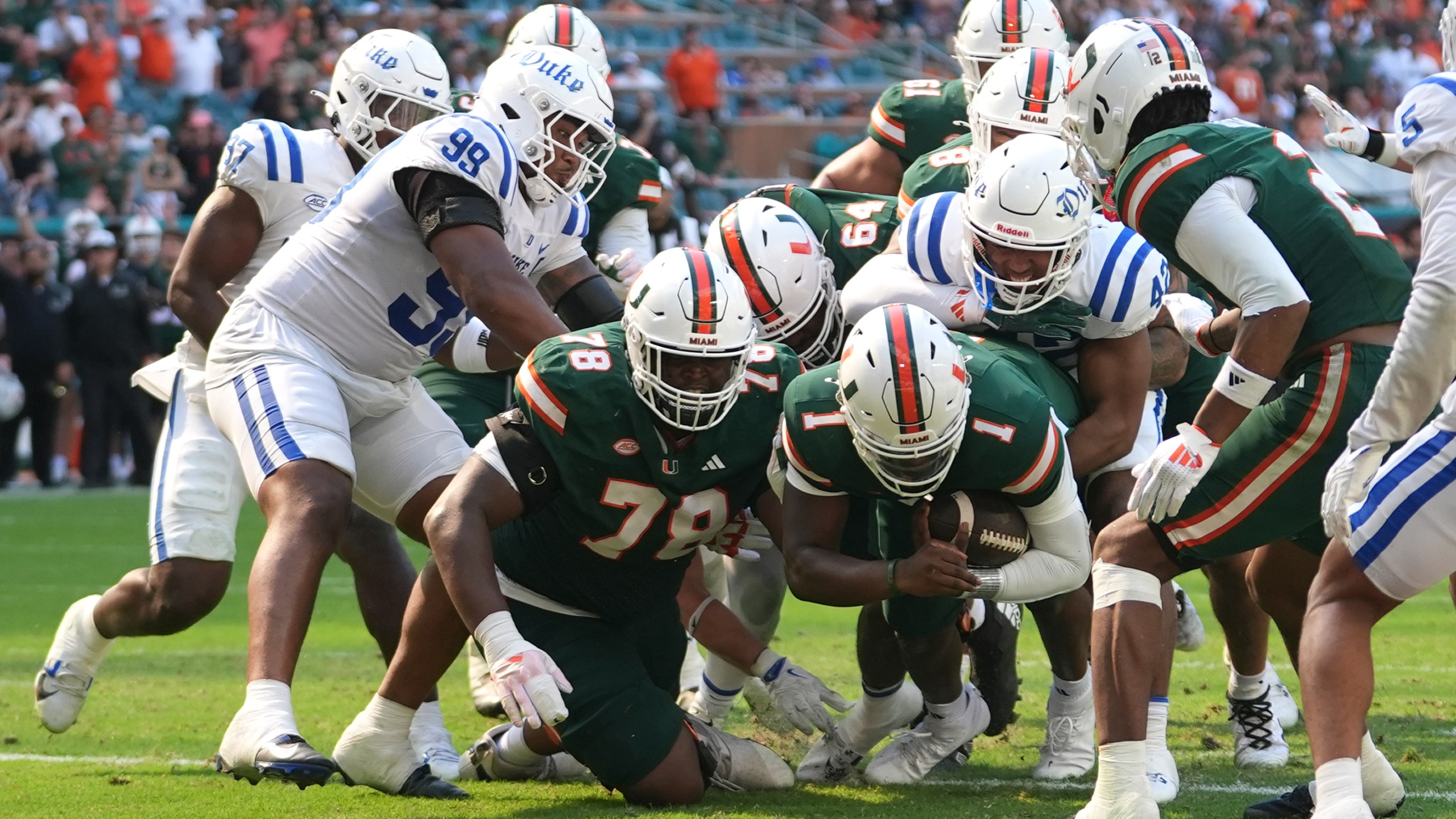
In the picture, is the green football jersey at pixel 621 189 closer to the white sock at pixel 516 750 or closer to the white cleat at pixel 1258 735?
the white sock at pixel 516 750

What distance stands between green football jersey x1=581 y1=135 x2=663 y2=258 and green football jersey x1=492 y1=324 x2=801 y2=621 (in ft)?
7.53

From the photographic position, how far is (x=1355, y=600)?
3.36 m

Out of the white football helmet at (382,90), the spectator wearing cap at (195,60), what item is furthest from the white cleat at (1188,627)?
the spectator wearing cap at (195,60)

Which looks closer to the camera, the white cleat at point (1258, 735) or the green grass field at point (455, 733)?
the green grass field at point (455, 733)

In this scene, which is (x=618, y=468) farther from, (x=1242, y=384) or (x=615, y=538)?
(x=1242, y=384)

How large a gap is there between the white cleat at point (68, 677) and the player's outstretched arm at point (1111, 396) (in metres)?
2.77

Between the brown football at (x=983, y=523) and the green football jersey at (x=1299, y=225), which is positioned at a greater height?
the green football jersey at (x=1299, y=225)

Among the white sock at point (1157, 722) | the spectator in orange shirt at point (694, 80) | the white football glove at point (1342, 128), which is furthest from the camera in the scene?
the spectator in orange shirt at point (694, 80)

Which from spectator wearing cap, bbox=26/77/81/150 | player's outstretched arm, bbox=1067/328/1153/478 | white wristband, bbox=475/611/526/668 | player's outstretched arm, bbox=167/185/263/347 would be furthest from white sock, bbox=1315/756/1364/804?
spectator wearing cap, bbox=26/77/81/150

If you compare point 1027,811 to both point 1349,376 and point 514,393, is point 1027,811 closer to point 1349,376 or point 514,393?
point 1349,376

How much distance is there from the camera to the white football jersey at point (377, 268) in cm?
424

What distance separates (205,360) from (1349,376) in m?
3.03

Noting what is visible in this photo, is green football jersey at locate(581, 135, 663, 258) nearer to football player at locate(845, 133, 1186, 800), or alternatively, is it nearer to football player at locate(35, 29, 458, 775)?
football player at locate(35, 29, 458, 775)

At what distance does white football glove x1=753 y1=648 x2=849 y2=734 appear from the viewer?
4008 mm
